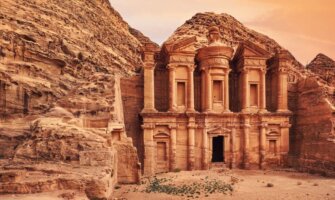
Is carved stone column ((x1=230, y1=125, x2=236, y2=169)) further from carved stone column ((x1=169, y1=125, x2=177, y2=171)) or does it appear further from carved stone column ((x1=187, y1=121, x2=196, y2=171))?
carved stone column ((x1=169, y1=125, x2=177, y2=171))

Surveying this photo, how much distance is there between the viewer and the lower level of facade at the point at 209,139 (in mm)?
25062

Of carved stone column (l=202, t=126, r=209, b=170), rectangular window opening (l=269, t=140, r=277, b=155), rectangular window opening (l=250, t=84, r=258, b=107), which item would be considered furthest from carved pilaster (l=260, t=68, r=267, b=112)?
carved stone column (l=202, t=126, r=209, b=170)

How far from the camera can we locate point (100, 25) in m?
36.7

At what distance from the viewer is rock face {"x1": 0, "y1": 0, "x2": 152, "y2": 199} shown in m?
12.9

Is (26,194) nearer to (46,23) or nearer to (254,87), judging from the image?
(46,23)

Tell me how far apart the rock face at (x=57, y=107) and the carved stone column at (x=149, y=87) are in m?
3.18

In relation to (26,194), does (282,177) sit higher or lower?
lower

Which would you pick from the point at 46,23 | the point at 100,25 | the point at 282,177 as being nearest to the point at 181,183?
the point at 282,177

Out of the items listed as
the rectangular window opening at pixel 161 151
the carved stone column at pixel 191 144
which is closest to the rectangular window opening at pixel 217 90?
the carved stone column at pixel 191 144

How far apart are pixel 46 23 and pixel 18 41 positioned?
5.03 m

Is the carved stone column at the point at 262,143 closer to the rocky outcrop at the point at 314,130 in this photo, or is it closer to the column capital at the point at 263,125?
the column capital at the point at 263,125

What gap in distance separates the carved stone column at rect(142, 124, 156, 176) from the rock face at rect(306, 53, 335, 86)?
26.8m

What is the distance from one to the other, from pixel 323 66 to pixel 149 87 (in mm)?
30183

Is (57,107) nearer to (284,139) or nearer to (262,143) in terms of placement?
(262,143)
